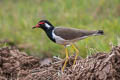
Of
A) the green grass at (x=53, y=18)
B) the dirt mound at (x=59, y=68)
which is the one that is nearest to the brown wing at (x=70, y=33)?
the dirt mound at (x=59, y=68)

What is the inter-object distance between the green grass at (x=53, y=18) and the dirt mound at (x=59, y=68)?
7.90 feet

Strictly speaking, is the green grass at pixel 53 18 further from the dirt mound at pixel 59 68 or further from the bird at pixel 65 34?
the dirt mound at pixel 59 68

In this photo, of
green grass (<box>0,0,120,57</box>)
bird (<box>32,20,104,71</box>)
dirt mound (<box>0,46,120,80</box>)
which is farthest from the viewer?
green grass (<box>0,0,120,57</box>)

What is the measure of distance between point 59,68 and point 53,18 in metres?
5.24

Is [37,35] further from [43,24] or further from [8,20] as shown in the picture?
[43,24]

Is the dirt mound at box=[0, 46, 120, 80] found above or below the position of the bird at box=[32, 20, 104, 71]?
below

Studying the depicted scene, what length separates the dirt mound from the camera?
17.5ft

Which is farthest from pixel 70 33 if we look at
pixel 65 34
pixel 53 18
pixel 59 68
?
pixel 53 18

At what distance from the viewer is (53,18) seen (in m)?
11.7

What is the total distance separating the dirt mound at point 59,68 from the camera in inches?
210

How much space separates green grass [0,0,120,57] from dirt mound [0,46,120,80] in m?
2.41

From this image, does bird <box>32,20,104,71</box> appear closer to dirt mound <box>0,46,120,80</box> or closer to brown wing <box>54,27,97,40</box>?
brown wing <box>54,27,97,40</box>

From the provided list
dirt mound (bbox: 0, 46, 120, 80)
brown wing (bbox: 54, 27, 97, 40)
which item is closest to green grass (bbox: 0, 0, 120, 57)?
brown wing (bbox: 54, 27, 97, 40)

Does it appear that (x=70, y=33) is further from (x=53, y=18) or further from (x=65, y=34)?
(x=53, y=18)
